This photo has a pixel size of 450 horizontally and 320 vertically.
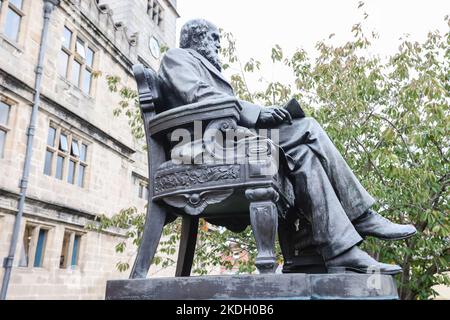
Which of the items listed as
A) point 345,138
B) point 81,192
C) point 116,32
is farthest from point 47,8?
point 345,138

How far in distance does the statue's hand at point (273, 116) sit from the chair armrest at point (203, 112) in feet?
0.74

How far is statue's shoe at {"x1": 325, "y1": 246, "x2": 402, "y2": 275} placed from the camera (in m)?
2.12

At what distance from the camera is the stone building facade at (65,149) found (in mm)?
10344

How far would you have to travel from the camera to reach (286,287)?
6.38 feet

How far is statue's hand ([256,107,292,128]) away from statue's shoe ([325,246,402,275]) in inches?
33.3

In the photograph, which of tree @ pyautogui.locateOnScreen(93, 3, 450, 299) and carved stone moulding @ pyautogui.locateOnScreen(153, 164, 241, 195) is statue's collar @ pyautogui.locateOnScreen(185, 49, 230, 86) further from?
tree @ pyautogui.locateOnScreen(93, 3, 450, 299)

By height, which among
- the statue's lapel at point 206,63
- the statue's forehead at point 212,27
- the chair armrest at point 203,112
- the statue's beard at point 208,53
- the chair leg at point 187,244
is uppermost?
the statue's forehead at point 212,27

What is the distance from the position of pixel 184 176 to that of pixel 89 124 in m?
11.3

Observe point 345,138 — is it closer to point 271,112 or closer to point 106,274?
point 271,112

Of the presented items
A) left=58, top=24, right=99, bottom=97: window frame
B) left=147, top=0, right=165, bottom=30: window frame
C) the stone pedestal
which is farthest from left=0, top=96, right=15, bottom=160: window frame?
left=147, top=0, right=165, bottom=30: window frame

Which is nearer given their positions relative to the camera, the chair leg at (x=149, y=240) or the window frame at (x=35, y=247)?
the chair leg at (x=149, y=240)

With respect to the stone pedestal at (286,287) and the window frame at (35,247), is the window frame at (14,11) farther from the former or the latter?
the stone pedestal at (286,287)

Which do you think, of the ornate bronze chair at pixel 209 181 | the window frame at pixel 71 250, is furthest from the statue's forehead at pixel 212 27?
the window frame at pixel 71 250
